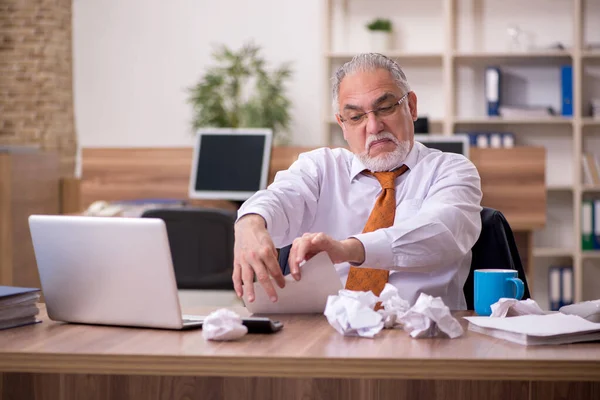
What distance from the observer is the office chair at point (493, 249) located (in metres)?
1.95

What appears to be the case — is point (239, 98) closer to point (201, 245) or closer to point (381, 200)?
point (201, 245)

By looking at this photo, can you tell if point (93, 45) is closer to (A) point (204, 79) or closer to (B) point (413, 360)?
(A) point (204, 79)

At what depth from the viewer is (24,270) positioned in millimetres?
4191

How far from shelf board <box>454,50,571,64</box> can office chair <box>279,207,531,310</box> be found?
3924mm

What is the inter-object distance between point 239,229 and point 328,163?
550 millimetres

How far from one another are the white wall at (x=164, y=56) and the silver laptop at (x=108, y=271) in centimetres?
471

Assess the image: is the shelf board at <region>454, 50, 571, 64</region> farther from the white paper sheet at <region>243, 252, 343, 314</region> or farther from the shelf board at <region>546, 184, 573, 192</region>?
the white paper sheet at <region>243, 252, 343, 314</region>

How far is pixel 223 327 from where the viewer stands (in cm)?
139

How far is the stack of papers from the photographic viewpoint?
1.34 metres

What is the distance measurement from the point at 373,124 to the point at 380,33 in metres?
3.83

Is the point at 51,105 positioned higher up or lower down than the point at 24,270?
higher up

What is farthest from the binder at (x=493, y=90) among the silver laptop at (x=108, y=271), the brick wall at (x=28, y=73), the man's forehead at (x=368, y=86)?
the silver laptop at (x=108, y=271)

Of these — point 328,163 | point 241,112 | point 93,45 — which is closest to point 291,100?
point 241,112

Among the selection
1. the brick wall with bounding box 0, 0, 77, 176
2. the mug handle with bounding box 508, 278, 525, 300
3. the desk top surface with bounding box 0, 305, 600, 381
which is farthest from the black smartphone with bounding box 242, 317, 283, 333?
the brick wall with bounding box 0, 0, 77, 176
